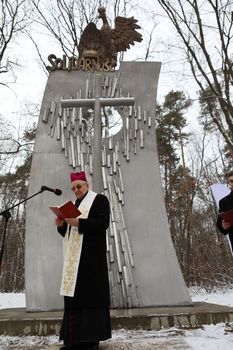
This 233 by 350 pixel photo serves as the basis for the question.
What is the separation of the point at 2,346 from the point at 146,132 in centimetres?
326

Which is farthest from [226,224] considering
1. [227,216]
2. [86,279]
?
[86,279]

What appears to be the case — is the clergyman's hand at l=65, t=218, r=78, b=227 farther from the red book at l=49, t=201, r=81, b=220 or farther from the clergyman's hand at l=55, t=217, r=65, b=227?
the clergyman's hand at l=55, t=217, r=65, b=227

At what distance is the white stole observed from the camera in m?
3.18

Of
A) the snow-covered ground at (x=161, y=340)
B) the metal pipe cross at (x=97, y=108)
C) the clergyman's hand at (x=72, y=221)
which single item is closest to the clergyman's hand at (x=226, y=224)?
the snow-covered ground at (x=161, y=340)

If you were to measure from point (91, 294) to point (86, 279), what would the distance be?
0.12 metres

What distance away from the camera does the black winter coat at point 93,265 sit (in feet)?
10.2

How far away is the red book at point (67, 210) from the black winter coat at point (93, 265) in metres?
0.13

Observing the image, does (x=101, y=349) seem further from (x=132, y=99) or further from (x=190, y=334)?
(x=132, y=99)

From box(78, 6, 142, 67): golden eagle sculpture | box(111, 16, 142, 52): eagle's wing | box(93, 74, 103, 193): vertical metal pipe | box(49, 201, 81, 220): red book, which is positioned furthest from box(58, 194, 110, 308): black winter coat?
box(111, 16, 142, 52): eagle's wing

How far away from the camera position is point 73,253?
10.7ft

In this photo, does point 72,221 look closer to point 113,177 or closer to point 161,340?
point 161,340

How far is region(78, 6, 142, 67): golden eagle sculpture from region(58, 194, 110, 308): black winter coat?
10.3 feet

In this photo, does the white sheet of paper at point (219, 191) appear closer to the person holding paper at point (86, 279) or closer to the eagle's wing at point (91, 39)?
the person holding paper at point (86, 279)

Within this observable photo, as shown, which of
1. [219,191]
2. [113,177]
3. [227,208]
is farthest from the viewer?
[113,177]
